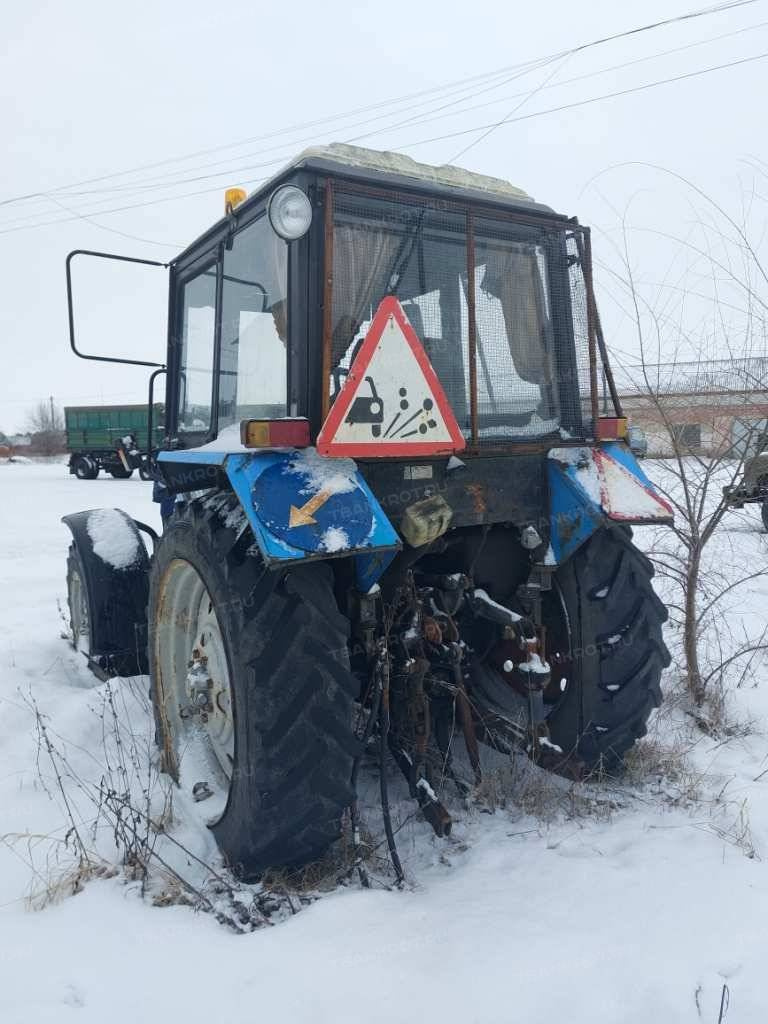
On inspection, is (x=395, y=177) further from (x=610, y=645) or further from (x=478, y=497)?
(x=610, y=645)

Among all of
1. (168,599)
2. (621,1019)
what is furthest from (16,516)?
(621,1019)

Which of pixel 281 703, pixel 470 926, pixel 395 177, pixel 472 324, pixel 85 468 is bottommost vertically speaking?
pixel 470 926

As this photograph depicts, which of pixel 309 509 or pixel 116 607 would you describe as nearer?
pixel 309 509

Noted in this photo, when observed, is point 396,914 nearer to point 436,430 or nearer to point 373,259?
point 436,430

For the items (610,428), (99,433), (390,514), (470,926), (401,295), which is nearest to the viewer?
(470,926)

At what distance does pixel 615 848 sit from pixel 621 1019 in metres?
0.83

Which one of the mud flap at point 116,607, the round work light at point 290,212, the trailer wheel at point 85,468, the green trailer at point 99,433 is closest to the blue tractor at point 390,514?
the round work light at point 290,212

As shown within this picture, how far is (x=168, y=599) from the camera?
120 inches

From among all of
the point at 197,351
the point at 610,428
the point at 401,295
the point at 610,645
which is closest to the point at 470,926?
the point at 610,645

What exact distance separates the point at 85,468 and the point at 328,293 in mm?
25748

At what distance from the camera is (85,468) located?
26109 mm

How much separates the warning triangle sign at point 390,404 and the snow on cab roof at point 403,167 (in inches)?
22.3

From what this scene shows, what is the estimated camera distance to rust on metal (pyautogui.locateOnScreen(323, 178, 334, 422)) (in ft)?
7.93

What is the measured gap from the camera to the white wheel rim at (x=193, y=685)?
2.75 m
